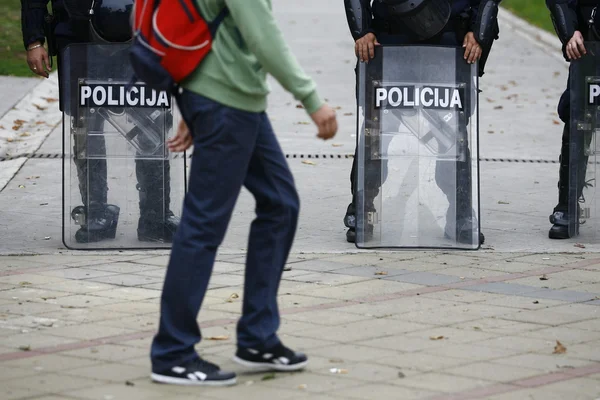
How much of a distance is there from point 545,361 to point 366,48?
8.40ft

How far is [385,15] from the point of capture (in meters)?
6.85

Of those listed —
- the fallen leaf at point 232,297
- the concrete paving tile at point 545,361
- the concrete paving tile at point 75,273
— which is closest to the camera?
the concrete paving tile at point 545,361

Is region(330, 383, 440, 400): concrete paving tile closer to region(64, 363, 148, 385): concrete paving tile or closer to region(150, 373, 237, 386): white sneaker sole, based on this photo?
region(150, 373, 237, 386): white sneaker sole

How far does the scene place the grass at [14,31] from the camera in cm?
1523

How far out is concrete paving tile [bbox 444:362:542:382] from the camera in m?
4.42

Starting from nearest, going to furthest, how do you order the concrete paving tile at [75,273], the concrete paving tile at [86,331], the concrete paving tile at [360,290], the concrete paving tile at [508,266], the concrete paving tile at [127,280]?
the concrete paving tile at [86,331] → the concrete paving tile at [360,290] → the concrete paving tile at [127,280] → the concrete paving tile at [75,273] → the concrete paving tile at [508,266]

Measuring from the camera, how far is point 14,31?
18516 mm

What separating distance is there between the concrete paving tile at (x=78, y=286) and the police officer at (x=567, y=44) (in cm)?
280

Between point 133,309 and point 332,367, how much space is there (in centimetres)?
126

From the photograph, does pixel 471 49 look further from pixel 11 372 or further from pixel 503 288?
pixel 11 372

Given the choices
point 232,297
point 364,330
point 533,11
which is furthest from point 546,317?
point 533,11

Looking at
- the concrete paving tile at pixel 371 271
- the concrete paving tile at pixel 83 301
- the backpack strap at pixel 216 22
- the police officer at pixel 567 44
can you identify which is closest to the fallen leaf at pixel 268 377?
the backpack strap at pixel 216 22

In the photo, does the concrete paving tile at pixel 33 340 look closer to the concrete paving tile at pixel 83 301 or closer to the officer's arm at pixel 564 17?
the concrete paving tile at pixel 83 301

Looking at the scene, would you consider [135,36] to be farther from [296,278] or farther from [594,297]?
[594,297]
